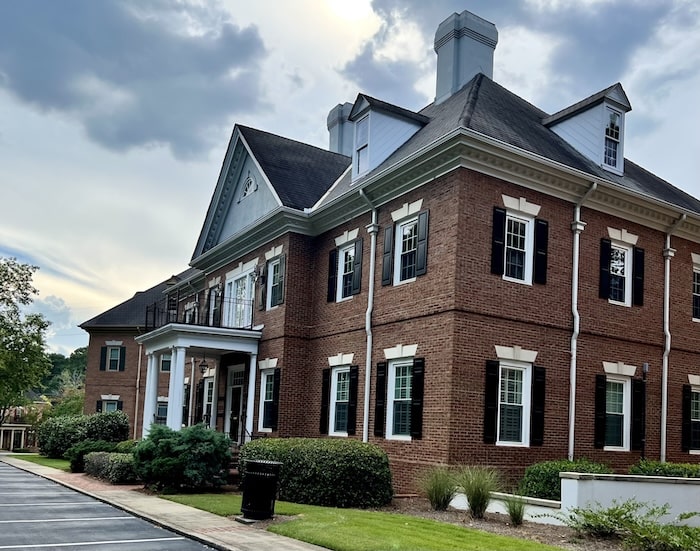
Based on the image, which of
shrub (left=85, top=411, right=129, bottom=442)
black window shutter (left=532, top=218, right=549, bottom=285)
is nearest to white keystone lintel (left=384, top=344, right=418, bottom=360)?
black window shutter (left=532, top=218, right=549, bottom=285)

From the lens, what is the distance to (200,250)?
1156 inches

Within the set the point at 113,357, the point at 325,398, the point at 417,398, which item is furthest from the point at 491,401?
the point at 113,357

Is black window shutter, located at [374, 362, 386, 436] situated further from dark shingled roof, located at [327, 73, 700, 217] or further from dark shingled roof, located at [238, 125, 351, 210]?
dark shingled roof, located at [238, 125, 351, 210]

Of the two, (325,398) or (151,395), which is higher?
(325,398)

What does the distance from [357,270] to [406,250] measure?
2.07m

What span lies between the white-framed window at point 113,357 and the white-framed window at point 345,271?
2516cm

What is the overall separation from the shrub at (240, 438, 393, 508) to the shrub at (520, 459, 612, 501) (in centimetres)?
274

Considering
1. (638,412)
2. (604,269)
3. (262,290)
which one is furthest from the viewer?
(262,290)

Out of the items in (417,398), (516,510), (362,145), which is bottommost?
(516,510)

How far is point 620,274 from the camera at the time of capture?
19.2 meters

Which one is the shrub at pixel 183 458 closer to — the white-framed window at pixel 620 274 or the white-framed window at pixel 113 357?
the white-framed window at pixel 620 274

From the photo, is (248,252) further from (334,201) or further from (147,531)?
(147,531)

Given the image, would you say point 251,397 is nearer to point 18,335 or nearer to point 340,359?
point 340,359

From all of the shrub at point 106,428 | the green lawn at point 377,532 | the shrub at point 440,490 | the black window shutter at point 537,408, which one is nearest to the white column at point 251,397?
the shrub at point 106,428
